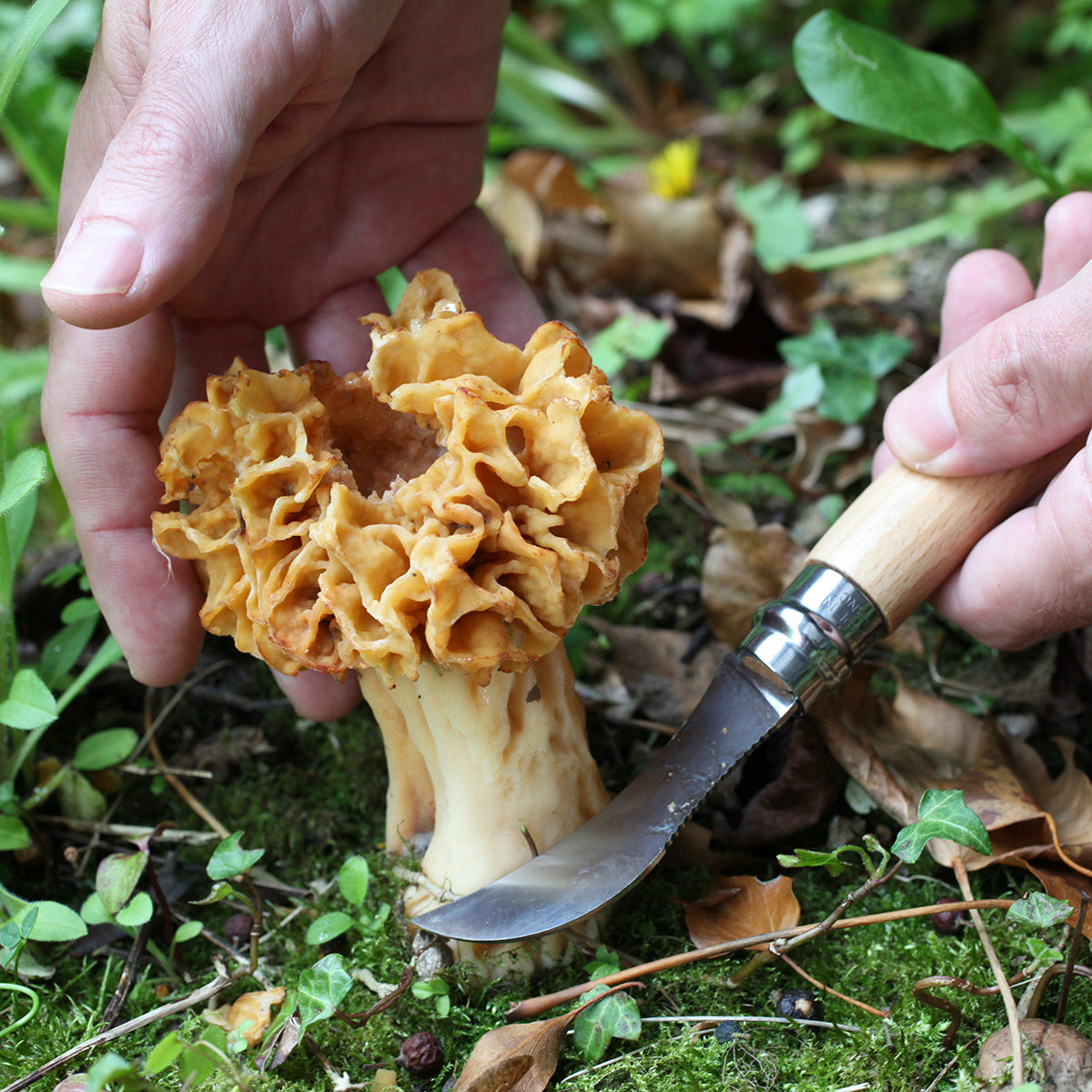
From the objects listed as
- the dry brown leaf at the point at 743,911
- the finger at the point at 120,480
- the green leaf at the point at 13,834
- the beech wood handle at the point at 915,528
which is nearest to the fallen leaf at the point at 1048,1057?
the dry brown leaf at the point at 743,911

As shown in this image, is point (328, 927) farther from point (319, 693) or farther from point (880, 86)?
point (880, 86)

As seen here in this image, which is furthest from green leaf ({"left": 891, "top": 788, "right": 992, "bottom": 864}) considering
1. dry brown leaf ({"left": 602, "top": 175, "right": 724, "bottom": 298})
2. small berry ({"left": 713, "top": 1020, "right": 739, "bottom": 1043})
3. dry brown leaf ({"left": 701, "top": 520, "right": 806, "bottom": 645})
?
dry brown leaf ({"left": 602, "top": 175, "right": 724, "bottom": 298})

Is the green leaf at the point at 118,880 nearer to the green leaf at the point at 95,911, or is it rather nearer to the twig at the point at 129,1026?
the green leaf at the point at 95,911

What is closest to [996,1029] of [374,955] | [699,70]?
[374,955]

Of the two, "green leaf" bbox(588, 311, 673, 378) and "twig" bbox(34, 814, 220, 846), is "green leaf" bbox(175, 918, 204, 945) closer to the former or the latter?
"twig" bbox(34, 814, 220, 846)

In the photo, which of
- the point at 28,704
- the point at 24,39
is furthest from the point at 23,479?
the point at 24,39

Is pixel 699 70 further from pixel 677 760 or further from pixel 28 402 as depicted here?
pixel 677 760
